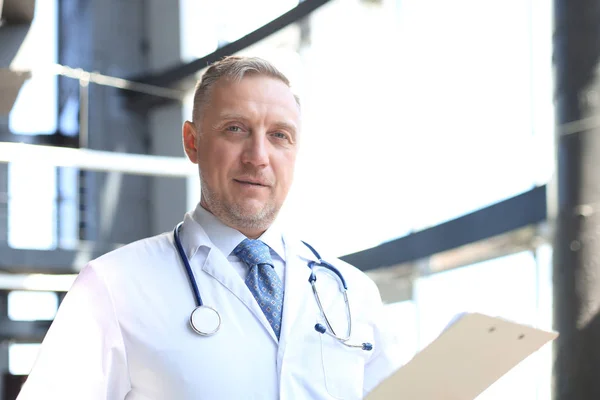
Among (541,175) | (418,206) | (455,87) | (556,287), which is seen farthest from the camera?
(418,206)

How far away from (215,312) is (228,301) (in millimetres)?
56

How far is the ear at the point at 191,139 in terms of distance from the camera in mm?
1419

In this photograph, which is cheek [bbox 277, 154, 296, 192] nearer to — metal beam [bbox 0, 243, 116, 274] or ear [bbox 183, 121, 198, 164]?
ear [bbox 183, 121, 198, 164]

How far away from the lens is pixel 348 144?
4738mm

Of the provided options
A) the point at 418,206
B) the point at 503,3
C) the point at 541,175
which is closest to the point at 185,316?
the point at 541,175

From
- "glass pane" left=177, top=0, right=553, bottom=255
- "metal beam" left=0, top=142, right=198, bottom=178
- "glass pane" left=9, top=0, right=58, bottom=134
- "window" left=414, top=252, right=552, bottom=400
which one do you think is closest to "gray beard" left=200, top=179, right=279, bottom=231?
"window" left=414, top=252, right=552, bottom=400

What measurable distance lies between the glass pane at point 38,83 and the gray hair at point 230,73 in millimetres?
4881

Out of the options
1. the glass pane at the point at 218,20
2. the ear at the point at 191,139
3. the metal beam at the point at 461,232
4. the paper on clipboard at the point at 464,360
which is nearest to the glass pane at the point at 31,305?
the glass pane at the point at 218,20

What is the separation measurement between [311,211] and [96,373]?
3.70 m

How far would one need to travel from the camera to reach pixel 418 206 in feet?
14.7

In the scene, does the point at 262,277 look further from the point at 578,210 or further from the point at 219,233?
the point at 578,210

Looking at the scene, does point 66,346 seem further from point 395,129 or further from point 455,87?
point 395,129

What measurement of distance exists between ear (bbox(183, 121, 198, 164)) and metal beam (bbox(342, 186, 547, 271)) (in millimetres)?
2260

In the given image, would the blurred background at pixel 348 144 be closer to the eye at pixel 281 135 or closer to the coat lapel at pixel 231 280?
the eye at pixel 281 135
